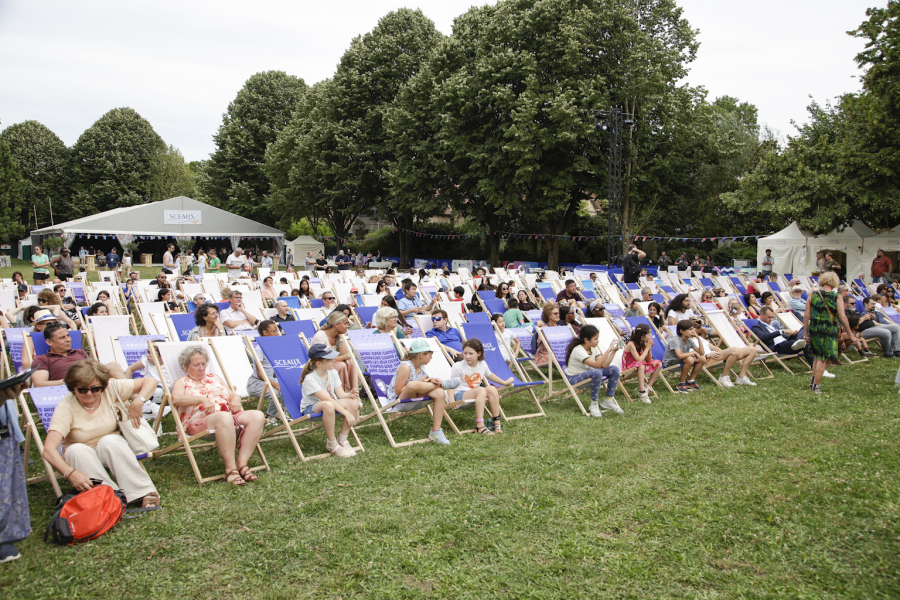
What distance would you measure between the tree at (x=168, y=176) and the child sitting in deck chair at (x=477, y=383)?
44.5 meters

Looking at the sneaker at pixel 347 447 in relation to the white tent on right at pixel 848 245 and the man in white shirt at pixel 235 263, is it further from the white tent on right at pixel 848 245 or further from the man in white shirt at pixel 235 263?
the white tent on right at pixel 848 245

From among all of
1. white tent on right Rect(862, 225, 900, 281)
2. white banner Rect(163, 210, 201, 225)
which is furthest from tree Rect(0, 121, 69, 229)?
white tent on right Rect(862, 225, 900, 281)

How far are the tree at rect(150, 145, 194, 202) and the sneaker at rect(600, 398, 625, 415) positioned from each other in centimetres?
4464

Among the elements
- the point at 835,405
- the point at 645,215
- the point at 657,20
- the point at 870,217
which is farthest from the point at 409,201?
the point at 835,405

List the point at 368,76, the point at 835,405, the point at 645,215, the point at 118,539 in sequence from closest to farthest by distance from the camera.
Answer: the point at 118,539 → the point at 835,405 → the point at 368,76 → the point at 645,215

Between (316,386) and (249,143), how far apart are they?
3585cm

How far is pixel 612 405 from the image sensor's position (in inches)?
234

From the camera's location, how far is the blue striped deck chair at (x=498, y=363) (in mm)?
5688

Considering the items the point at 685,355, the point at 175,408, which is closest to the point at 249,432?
the point at 175,408

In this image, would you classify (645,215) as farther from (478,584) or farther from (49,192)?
(49,192)

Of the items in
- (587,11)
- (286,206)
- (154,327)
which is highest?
(587,11)

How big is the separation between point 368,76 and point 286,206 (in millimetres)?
8364

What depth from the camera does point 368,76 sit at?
2783 centimetres

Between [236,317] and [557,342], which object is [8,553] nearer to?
[236,317]
